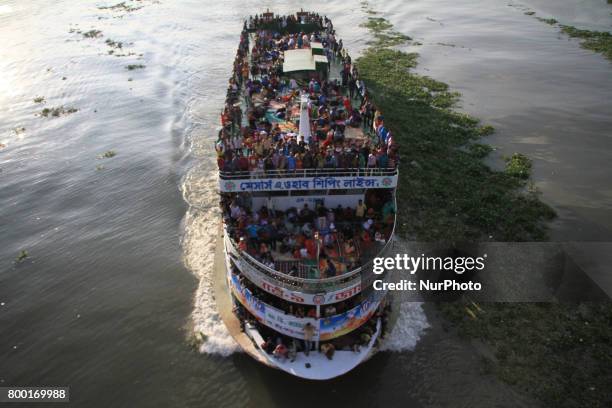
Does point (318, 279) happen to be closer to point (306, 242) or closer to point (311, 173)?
point (306, 242)

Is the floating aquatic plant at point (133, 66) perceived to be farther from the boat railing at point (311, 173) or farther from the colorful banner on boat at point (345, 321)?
the colorful banner on boat at point (345, 321)

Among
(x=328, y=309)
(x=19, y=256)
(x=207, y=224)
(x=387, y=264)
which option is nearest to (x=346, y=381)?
(x=328, y=309)

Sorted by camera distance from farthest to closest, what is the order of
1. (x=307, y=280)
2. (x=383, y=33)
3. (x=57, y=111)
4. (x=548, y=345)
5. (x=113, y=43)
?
(x=383, y=33) → (x=113, y=43) → (x=57, y=111) → (x=548, y=345) → (x=307, y=280)

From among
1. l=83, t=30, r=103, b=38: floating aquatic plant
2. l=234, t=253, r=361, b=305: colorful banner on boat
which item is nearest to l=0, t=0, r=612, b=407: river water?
l=83, t=30, r=103, b=38: floating aquatic plant

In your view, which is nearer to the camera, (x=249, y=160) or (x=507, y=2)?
(x=249, y=160)

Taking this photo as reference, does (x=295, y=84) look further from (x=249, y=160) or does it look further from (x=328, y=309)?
(x=328, y=309)

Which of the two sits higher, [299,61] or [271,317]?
[299,61]

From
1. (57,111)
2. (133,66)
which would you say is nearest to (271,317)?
(57,111)
